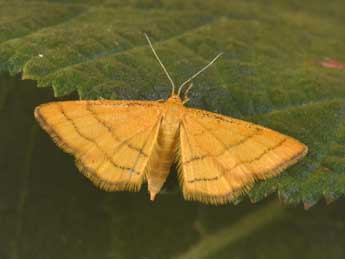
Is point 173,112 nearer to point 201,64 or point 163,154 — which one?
point 163,154

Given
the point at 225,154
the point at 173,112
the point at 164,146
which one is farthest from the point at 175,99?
the point at 225,154

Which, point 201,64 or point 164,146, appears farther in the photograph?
point 201,64

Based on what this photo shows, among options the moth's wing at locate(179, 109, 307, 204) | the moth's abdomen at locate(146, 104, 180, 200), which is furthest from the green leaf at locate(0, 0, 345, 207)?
the moth's abdomen at locate(146, 104, 180, 200)

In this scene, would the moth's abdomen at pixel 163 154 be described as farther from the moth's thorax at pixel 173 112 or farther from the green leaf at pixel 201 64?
the green leaf at pixel 201 64

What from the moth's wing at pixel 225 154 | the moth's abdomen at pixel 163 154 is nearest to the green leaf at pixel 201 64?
the moth's wing at pixel 225 154

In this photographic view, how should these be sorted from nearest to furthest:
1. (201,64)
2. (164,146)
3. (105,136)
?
(105,136) → (164,146) → (201,64)

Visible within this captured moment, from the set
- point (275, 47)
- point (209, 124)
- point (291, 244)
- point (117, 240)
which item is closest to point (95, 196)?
point (117, 240)

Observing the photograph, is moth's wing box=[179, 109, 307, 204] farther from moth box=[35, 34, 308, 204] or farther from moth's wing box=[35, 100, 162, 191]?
moth's wing box=[35, 100, 162, 191]
